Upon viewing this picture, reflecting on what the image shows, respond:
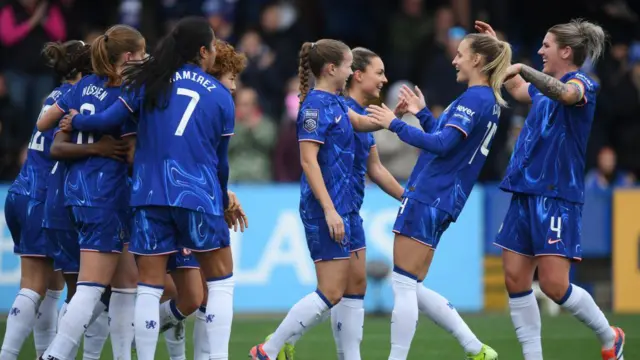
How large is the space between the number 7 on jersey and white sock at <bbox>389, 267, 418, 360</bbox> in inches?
72.9

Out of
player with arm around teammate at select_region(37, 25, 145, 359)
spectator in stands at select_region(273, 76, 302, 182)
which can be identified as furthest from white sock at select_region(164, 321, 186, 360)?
spectator in stands at select_region(273, 76, 302, 182)

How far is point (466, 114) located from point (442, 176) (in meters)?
0.47

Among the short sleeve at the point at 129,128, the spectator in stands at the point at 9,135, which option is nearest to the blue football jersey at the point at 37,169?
the short sleeve at the point at 129,128

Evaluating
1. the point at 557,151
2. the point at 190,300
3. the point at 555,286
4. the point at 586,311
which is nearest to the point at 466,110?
the point at 557,151

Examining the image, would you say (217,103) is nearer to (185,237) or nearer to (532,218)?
(185,237)

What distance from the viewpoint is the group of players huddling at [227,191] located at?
7281mm

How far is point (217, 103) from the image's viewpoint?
7.29 metres

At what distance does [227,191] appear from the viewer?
7.76m

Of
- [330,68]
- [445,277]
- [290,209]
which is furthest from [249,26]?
[330,68]

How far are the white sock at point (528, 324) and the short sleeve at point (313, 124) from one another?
5.80ft

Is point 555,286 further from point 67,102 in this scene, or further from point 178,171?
point 67,102

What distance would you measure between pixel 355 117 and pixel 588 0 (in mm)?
10640

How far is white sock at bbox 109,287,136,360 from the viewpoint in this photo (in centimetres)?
783

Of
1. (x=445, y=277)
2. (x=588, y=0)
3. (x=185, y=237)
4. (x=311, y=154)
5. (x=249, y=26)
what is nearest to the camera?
(x=185, y=237)
